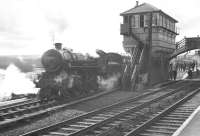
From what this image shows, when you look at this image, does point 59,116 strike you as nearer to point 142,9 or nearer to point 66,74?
point 66,74

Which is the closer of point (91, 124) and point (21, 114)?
point (91, 124)

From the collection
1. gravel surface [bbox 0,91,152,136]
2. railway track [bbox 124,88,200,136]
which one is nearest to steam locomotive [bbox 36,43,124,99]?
gravel surface [bbox 0,91,152,136]

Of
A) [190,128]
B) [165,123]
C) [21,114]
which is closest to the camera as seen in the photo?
[190,128]

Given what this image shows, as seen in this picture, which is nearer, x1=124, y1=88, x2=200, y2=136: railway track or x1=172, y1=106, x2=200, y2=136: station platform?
x1=172, y1=106, x2=200, y2=136: station platform

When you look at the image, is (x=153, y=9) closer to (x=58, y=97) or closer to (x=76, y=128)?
(x=58, y=97)

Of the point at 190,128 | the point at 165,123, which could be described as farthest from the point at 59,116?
the point at 190,128

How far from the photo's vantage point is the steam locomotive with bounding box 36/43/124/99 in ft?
49.3

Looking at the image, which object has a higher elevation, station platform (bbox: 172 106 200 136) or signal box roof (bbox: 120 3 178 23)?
signal box roof (bbox: 120 3 178 23)

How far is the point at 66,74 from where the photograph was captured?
610 inches

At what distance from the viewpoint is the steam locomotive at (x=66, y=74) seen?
15.0m

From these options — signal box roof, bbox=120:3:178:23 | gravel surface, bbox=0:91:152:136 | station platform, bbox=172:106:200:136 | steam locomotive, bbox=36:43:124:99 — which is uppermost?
signal box roof, bbox=120:3:178:23

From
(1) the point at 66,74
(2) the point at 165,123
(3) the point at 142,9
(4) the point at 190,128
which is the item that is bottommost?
(2) the point at 165,123

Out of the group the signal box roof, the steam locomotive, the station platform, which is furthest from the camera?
the signal box roof

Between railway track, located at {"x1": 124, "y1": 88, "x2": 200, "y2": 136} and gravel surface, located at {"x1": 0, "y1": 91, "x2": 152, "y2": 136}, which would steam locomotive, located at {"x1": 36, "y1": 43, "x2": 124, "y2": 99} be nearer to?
gravel surface, located at {"x1": 0, "y1": 91, "x2": 152, "y2": 136}
